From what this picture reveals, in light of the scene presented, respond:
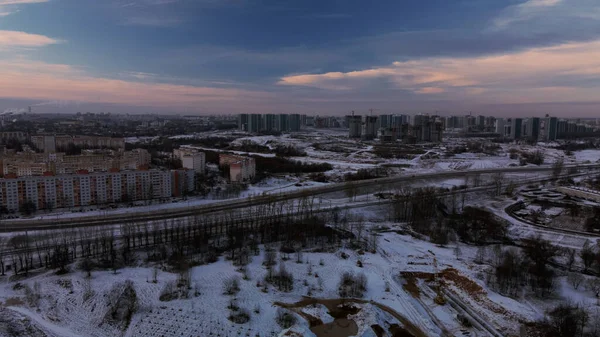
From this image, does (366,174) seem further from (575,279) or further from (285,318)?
(285,318)

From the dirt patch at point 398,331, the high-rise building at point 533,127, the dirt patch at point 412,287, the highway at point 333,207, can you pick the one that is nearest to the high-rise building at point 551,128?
the high-rise building at point 533,127

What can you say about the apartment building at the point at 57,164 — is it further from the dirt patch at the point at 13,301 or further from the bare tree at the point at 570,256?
the bare tree at the point at 570,256

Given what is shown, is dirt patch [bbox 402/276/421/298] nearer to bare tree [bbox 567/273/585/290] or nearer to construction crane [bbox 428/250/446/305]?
construction crane [bbox 428/250/446/305]

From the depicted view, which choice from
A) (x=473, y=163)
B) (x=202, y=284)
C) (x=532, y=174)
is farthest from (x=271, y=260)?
(x=473, y=163)

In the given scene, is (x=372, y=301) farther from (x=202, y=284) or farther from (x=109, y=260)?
(x=109, y=260)

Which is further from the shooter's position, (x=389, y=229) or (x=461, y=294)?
(x=389, y=229)

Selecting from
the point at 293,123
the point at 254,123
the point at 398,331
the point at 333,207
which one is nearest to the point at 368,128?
the point at 293,123

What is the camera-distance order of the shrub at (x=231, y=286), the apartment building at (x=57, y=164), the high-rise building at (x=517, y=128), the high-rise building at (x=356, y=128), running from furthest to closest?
the high-rise building at (x=517, y=128) < the high-rise building at (x=356, y=128) < the apartment building at (x=57, y=164) < the shrub at (x=231, y=286)

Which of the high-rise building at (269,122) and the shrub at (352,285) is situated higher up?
the high-rise building at (269,122)

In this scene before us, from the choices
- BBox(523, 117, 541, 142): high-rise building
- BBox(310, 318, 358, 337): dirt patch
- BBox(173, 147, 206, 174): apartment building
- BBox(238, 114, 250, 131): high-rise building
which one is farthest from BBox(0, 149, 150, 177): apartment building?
BBox(523, 117, 541, 142): high-rise building

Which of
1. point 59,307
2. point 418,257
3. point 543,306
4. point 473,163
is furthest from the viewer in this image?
point 473,163
